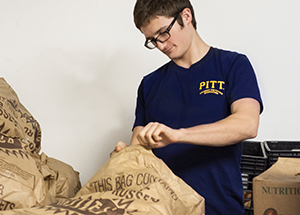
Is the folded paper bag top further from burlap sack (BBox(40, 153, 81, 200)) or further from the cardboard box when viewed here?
burlap sack (BBox(40, 153, 81, 200))

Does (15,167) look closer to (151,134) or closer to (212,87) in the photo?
(151,134)

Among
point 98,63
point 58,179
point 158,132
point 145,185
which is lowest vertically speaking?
point 58,179

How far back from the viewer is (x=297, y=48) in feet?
5.87

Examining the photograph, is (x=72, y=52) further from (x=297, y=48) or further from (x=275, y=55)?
(x=297, y=48)

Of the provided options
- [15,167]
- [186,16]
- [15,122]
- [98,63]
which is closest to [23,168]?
[15,167]

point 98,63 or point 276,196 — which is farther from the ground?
point 98,63

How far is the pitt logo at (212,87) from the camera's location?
1047 mm

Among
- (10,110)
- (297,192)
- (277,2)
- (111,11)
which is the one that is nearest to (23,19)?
(111,11)

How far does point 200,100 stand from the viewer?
3.52 feet

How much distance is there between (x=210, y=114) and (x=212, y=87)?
3.6 inches

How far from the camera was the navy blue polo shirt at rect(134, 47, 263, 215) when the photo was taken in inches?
39.4

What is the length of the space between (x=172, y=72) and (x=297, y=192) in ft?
2.05

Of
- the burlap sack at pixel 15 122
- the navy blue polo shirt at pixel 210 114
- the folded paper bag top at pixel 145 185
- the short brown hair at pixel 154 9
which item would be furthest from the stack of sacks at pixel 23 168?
the short brown hair at pixel 154 9

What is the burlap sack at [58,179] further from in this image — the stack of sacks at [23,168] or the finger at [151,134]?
the finger at [151,134]
